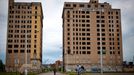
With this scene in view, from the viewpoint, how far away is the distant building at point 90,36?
3893 inches

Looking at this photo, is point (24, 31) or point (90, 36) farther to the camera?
point (90, 36)

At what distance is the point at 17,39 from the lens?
317 ft

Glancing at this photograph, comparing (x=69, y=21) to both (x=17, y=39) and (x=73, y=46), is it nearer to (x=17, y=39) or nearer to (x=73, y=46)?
(x=73, y=46)

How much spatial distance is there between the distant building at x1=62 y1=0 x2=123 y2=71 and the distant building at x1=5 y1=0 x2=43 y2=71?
11274 millimetres

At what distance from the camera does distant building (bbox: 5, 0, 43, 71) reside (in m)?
95.4

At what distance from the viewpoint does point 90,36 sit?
101625mm

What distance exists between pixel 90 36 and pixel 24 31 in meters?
26.0

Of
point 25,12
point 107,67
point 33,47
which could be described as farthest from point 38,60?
point 107,67

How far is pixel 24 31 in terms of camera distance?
3836 inches

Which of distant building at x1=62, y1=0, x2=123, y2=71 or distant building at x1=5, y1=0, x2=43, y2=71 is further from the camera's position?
distant building at x1=62, y1=0, x2=123, y2=71

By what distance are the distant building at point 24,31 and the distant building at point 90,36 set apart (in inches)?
444

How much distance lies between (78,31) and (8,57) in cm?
2874

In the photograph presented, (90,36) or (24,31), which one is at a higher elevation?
(24,31)

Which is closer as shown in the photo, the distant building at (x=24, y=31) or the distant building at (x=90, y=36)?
the distant building at (x=24, y=31)
